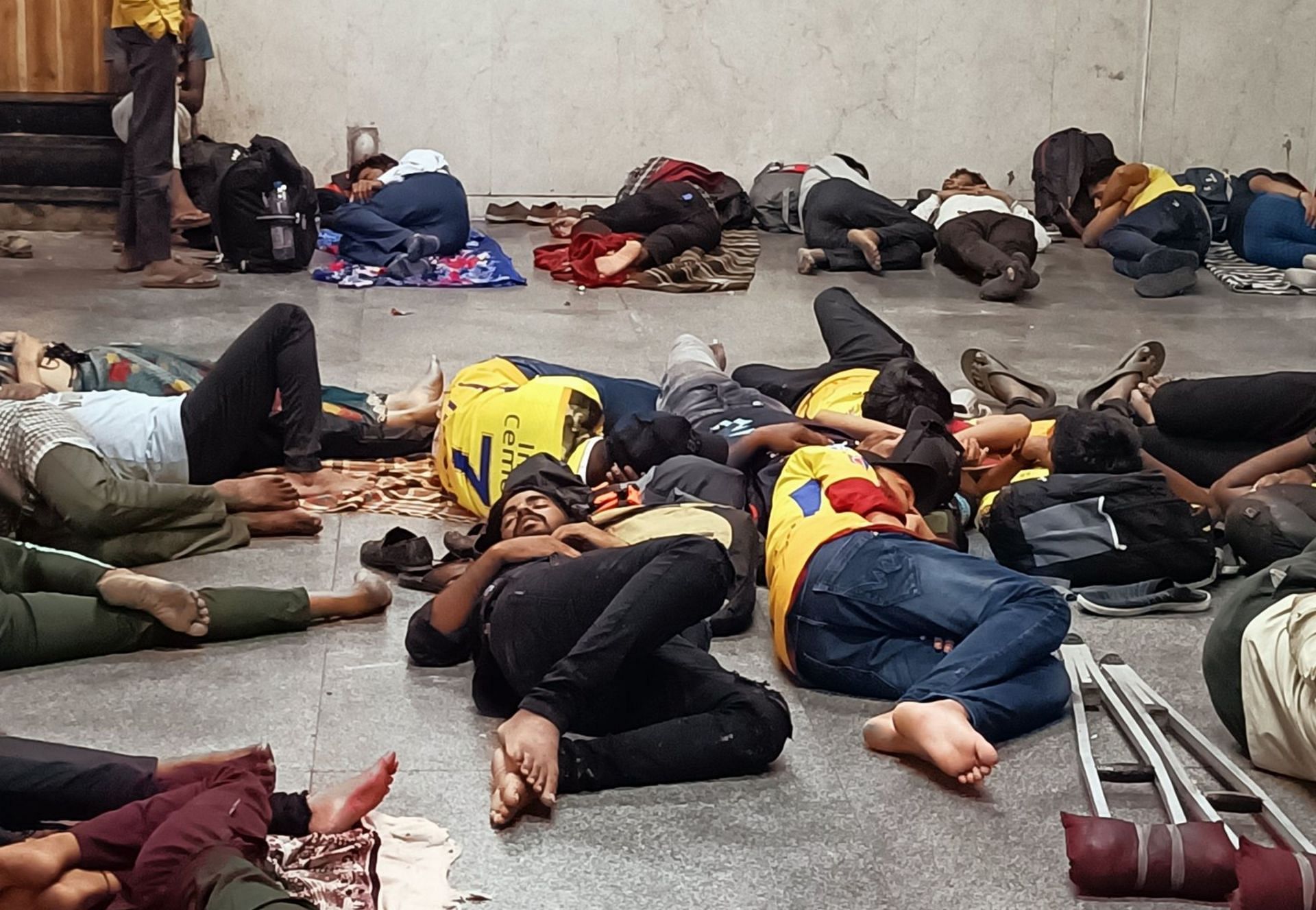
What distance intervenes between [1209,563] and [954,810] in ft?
4.40

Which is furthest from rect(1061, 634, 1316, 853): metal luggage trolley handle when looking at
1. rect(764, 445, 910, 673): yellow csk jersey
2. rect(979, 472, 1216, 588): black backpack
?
rect(764, 445, 910, 673): yellow csk jersey

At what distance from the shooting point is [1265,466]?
4.26 m

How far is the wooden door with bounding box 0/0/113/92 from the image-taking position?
28.4 feet

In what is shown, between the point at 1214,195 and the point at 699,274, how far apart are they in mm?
2904

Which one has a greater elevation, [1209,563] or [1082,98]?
[1082,98]

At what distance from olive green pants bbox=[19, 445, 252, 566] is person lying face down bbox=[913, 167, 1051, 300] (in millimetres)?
4263

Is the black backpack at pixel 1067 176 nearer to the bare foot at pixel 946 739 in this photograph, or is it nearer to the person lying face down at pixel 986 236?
the person lying face down at pixel 986 236

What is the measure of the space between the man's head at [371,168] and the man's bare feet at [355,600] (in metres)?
4.97

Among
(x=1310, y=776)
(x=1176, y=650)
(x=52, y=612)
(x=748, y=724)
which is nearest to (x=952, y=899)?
(x=748, y=724)

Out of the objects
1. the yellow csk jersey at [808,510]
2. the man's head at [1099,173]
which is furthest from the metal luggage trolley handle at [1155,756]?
the man's head at [1099,173]

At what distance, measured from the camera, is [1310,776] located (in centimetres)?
302

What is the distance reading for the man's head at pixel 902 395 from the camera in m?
4.39

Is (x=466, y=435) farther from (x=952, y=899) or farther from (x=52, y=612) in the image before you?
(x=952, y=899)

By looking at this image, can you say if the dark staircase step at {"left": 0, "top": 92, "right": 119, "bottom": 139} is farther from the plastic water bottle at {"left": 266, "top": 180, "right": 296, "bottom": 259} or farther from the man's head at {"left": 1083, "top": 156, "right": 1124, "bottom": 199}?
the man's head at {"left": 1083, "top": 156, "right": 1124, "bottom": 199}
